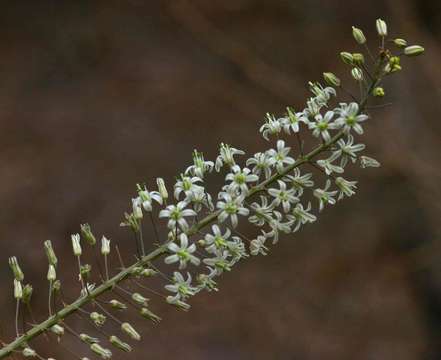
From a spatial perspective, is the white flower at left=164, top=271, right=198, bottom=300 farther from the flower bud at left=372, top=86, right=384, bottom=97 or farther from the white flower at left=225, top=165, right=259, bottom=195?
the flower bud at left=372, top=86, right=384, bottom=97

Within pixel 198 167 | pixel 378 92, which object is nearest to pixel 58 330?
pixel 198 167

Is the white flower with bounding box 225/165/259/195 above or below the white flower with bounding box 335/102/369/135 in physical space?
below

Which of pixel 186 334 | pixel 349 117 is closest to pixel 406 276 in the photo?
pixel 186 334

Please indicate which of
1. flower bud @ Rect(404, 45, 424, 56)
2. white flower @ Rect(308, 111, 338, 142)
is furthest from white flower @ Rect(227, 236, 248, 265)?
flower bud @ Rect(404, 45, 424, 56)

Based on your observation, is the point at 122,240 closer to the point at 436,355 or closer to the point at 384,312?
the point at 384,312

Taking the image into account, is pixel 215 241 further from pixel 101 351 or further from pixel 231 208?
pixel 101 351
